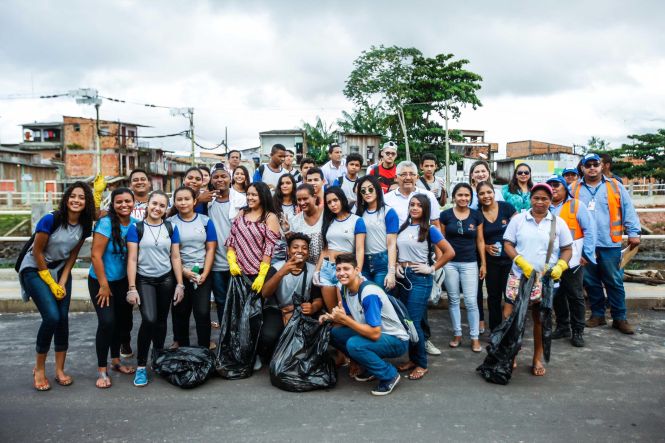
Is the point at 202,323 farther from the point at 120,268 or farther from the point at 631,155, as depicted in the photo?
the point at 631,155

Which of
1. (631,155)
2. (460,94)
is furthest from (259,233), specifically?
(631,155)

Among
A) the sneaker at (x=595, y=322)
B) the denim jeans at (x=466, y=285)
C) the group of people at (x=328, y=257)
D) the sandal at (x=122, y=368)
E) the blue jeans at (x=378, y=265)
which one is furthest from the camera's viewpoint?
the sneaker at (x=595, y=322)

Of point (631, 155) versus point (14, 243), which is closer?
point (14, 243)

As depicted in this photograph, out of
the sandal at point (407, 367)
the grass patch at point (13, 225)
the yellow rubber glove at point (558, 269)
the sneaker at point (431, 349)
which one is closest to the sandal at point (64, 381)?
the sandal at point (407, 367)

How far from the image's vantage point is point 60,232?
13.9ft

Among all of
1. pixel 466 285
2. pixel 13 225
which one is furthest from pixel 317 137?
pixel 466 285

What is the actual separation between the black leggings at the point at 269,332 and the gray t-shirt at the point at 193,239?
31.1 inches

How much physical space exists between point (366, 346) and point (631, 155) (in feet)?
117

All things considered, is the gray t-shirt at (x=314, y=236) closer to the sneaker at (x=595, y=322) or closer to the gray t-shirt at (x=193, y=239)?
the gray t-shirt at (x=193, y=239)

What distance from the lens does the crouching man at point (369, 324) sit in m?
3.95

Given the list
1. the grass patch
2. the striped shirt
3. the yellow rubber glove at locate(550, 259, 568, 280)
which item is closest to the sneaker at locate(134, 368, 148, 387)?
the striped shirt

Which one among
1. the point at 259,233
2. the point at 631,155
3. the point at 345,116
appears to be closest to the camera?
the point at 259,233

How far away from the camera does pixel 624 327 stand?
217 inches

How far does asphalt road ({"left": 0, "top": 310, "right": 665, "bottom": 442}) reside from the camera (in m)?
Answer: 3.35
